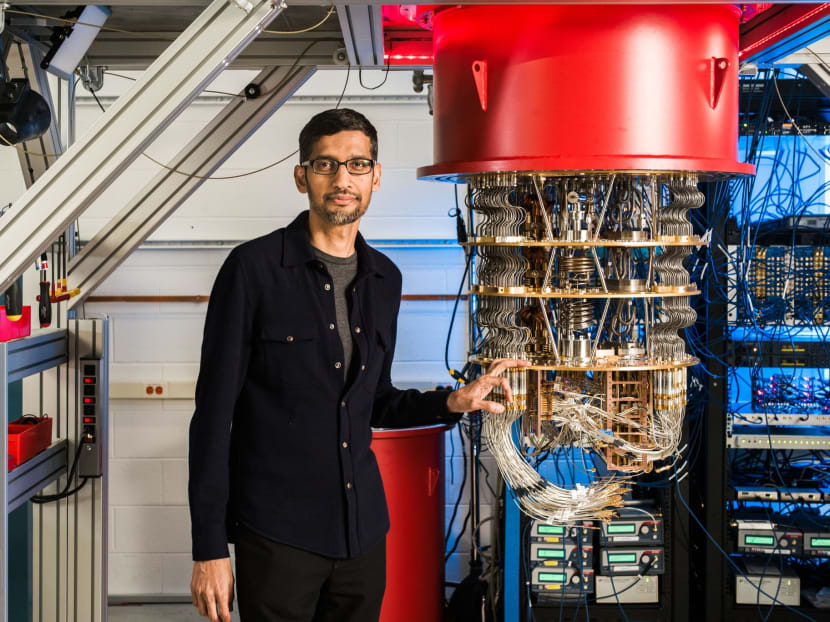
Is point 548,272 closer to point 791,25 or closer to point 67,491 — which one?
point 791,25

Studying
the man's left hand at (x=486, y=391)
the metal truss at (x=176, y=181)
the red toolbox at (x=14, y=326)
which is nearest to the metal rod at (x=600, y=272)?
the man's left hand at (x=486, y=391)

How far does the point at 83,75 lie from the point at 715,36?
76.3 inches

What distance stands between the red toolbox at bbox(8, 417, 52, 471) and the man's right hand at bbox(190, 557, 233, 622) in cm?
81

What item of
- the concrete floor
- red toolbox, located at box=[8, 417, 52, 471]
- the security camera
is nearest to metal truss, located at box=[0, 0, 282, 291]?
red toolbox, located at box=[8, 417, 52, 471]

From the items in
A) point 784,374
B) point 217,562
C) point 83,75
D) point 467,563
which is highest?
point 83,75

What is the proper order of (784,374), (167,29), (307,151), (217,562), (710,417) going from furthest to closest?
(784,374)
(710,417)
(167,29)
(307,151)
(217,562)

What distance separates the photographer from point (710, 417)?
3133mm

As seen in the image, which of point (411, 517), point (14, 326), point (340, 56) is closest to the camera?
point (14, 326)

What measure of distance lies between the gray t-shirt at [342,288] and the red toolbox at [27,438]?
98 cm

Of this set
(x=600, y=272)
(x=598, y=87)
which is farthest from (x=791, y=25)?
(x=600, y=272)

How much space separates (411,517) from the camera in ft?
10.5

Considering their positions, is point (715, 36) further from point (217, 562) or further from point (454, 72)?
point (217, 562)

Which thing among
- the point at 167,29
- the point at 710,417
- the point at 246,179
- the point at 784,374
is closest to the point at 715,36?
the point at 167,29

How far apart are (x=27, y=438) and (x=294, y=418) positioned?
0.93m
